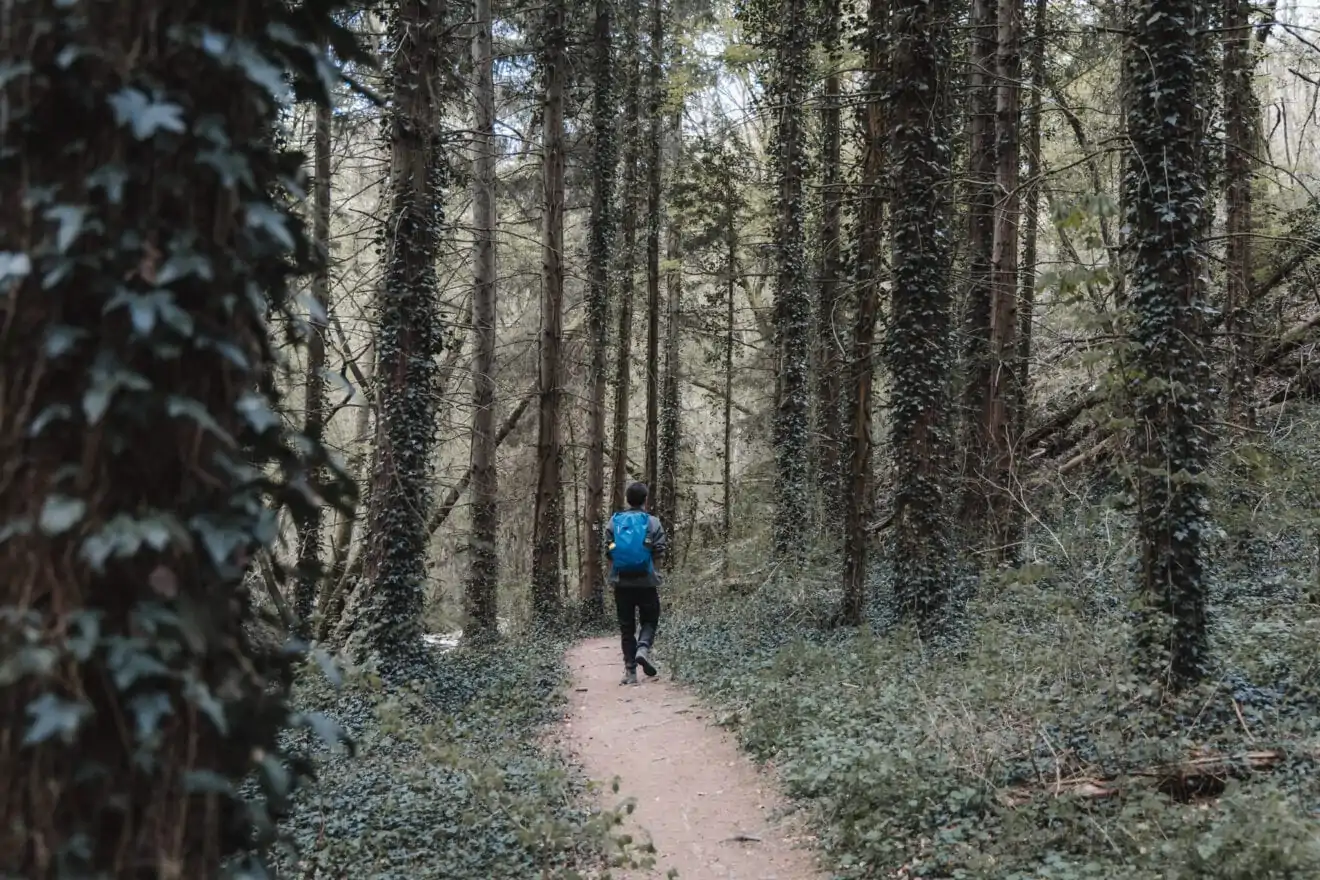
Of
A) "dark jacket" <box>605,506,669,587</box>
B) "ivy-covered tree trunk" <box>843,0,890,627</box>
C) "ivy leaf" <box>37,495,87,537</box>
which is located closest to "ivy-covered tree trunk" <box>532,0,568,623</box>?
"ivy-covered tree trunk" <box>843,0,890,627</box>

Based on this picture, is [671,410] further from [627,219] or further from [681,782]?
[681,782]

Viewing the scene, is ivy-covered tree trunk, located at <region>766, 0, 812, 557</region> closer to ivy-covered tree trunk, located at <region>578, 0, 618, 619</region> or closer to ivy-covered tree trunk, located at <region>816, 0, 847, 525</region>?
ivy-covered tree trunk, located at <region>816, 0, 847, 525</region>

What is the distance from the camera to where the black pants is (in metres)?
10.1

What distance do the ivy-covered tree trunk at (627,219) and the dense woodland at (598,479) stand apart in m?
0.23

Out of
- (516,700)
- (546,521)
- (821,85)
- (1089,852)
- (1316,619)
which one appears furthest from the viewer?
(821,85)

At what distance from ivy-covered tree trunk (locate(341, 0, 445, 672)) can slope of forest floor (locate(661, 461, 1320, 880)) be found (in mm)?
3596

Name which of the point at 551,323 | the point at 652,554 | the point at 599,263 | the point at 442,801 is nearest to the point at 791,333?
the point at 599,263

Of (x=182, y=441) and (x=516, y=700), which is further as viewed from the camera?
(x=516, y=700)

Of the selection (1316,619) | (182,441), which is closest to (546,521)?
(1316,619)

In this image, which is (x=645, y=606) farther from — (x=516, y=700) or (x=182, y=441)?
(x=182, y=441)

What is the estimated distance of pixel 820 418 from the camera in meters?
19.5

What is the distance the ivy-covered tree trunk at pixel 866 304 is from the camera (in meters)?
10.0

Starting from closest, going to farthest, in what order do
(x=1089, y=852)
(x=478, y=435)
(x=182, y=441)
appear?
(x=182, y=441) < (x=1089, y=852) < (x=478, y=435)

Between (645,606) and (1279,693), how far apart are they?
6146 mm
